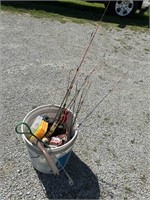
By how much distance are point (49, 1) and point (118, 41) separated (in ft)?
9.24

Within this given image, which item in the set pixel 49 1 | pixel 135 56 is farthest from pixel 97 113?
pixel 49 1

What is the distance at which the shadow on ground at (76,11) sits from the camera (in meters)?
6.93

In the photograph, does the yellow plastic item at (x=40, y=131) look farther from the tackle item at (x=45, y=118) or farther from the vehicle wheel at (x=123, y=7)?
the vehicle wheel at (x=123, y=7)

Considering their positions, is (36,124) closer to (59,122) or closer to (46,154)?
(59,122)

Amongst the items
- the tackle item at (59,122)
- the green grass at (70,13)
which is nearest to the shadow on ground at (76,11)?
the green grass at (70,13)

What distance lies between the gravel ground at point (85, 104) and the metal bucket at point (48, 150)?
184 millimetres

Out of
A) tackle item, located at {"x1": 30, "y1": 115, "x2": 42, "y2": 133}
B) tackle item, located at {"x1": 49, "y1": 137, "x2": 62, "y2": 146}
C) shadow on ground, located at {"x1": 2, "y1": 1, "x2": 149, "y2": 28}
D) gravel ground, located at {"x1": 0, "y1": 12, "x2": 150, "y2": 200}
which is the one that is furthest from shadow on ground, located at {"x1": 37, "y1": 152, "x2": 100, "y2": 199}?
shadow on ground, located at {"x1": 2, "y1": 1, "x2": 149, "y2": 28}

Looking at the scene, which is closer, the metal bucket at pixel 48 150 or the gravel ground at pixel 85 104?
the metal bucket at pixel 48 150

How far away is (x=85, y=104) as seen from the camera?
3.92 metres

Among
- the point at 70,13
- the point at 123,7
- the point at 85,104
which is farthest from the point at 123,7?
the point at 85,104

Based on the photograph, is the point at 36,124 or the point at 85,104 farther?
the point at 85,104

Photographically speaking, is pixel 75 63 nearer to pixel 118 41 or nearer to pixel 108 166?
pixel 118 41

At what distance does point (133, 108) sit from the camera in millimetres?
4031

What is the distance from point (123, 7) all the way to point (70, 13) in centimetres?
148
